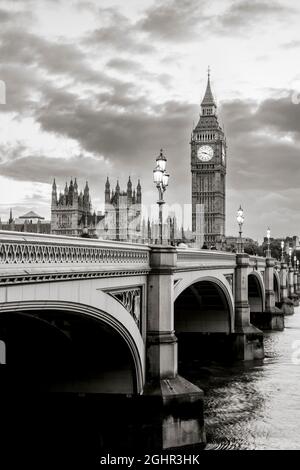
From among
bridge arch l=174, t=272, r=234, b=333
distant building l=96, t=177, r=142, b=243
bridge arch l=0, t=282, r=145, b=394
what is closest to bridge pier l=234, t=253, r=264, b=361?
bridge arch l=174, t=272, r=234, b=333

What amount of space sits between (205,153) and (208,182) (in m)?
6.42

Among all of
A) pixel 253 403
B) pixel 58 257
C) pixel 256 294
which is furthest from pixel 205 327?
pixel 58 257

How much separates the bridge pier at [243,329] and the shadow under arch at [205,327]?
53 cm

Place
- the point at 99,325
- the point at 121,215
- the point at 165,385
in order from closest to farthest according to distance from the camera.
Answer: the point at 99,325, the point at 165,385, the point at 121,215

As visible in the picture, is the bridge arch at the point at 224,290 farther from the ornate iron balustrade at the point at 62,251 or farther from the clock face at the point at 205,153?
the clock face at the point at 205,153

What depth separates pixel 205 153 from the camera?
138 m

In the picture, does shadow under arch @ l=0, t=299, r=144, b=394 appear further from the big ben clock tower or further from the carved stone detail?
the big ben clock tower

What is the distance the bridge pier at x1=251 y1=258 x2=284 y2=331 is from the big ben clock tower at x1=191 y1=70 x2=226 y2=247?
79.8 m

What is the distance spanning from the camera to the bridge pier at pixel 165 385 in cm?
1512

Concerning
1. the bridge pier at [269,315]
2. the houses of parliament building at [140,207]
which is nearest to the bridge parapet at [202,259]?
the bridge pier at [269,315]

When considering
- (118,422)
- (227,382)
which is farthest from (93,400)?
(227,382)

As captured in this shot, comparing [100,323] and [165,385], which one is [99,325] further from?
[165,385]

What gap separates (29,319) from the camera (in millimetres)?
12883
